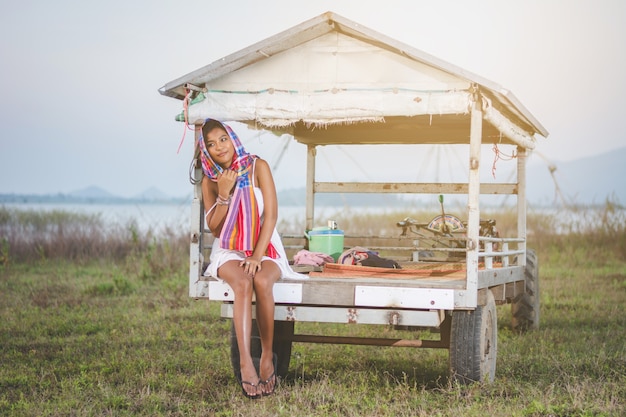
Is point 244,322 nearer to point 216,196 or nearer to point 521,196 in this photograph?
point 216,196

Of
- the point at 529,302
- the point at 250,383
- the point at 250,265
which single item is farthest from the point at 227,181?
the point at 529,302

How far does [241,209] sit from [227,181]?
0.22m

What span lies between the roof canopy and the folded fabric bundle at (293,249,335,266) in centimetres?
149

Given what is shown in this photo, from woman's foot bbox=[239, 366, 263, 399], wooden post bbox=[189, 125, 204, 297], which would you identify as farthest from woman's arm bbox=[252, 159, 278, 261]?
woman's foot bbox=[239, 366, 263, 399]

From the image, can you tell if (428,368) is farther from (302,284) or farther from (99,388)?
(99,388)

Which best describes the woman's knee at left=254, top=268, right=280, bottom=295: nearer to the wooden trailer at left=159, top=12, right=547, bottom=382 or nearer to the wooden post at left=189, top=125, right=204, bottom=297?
the wooden trailer at left=159, top=12, right=547, bottom=382

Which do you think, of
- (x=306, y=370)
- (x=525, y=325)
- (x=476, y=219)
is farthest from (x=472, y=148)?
(x=525, y=325)

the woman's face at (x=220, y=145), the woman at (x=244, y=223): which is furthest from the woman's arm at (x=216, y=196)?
the woman's face at (x=220, y=145)

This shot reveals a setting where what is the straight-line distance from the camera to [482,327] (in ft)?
21.0

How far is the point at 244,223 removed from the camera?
6.35 meters

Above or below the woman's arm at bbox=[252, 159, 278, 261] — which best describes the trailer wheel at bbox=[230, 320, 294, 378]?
below

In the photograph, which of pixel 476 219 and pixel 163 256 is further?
pixel 163 256

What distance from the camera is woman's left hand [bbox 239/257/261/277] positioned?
20.1ft

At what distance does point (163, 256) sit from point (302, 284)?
999 centimetres
